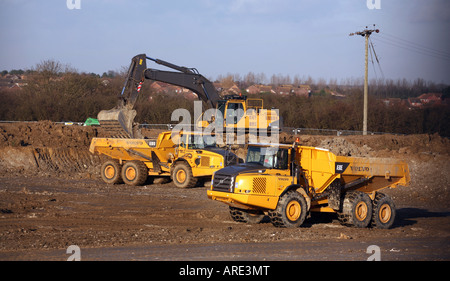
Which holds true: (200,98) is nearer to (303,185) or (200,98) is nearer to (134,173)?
(134,173)

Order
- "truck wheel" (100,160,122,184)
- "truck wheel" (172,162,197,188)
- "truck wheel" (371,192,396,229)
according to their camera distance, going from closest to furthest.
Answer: "truck wheel" (371,192,396,229)
"truck wheel" (172,162,197,188)
"truck wheel" (100,160,122,184)

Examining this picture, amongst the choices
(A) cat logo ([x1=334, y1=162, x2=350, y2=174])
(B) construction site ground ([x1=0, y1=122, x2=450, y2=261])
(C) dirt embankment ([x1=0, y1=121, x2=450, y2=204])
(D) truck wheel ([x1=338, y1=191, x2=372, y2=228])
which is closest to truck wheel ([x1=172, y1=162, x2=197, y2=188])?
(B) construction site ground ([x1=0, y1=122, x2=450, y2=261])

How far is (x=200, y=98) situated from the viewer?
88.8 feet

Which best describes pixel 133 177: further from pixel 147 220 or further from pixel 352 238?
pixel 352 238

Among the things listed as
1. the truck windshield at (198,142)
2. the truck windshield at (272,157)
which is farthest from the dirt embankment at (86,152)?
the truck windshield at (272,157)

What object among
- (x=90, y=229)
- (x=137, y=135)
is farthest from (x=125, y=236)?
(x=137, y=135)

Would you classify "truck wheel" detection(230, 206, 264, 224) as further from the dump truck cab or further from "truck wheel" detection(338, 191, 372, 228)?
the dump truck cab

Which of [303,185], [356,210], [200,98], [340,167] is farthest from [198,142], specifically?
[356,210]

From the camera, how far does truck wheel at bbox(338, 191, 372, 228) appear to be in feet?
46.1

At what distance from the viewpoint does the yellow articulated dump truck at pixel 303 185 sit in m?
12.8

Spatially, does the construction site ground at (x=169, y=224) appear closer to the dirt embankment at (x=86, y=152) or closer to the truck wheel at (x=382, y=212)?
the dirt embankment at (x=86, y=152)

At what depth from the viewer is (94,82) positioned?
166ft

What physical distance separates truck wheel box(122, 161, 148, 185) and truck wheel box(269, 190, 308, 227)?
10432 mm
